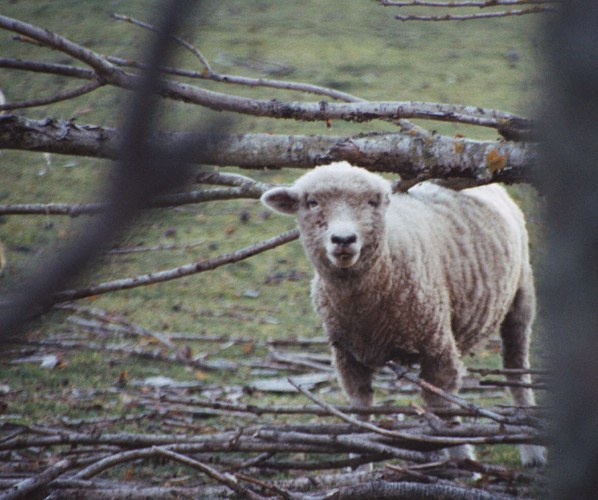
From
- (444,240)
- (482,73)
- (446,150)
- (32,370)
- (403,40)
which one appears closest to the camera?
(446,150)

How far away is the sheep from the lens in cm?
353

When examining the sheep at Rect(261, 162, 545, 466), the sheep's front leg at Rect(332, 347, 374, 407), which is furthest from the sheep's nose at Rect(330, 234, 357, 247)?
the sheep's front leg at Rect(332, 347, 374, 407)

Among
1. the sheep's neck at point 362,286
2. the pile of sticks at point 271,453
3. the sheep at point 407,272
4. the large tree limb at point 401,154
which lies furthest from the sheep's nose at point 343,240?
the pile of sticks at point 271,453

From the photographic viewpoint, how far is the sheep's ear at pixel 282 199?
3545 mm

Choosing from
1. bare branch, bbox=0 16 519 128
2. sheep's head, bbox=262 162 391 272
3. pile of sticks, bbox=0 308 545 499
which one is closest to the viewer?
bare branch, bbox=0 16 519 128

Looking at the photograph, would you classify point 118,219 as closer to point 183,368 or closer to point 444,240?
point 444,240

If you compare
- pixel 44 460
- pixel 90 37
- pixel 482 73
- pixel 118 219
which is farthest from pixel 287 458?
pixel 90 37

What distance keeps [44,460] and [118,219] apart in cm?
303

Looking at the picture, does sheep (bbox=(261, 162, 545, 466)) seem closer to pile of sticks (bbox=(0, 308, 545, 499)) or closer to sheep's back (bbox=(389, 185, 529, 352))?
sheep's back (bbox=(389, 185, 529, 352))

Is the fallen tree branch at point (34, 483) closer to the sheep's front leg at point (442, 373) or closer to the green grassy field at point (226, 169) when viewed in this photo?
the green grassy field at point (226, 169)

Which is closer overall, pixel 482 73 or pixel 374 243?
pixel 374 243

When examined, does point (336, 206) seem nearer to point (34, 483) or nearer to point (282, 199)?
point (282, 199)

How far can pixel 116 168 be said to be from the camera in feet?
2.71

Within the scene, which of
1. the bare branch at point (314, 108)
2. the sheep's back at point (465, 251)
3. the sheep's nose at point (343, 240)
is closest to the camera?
the bare branch at point (314, 108)
